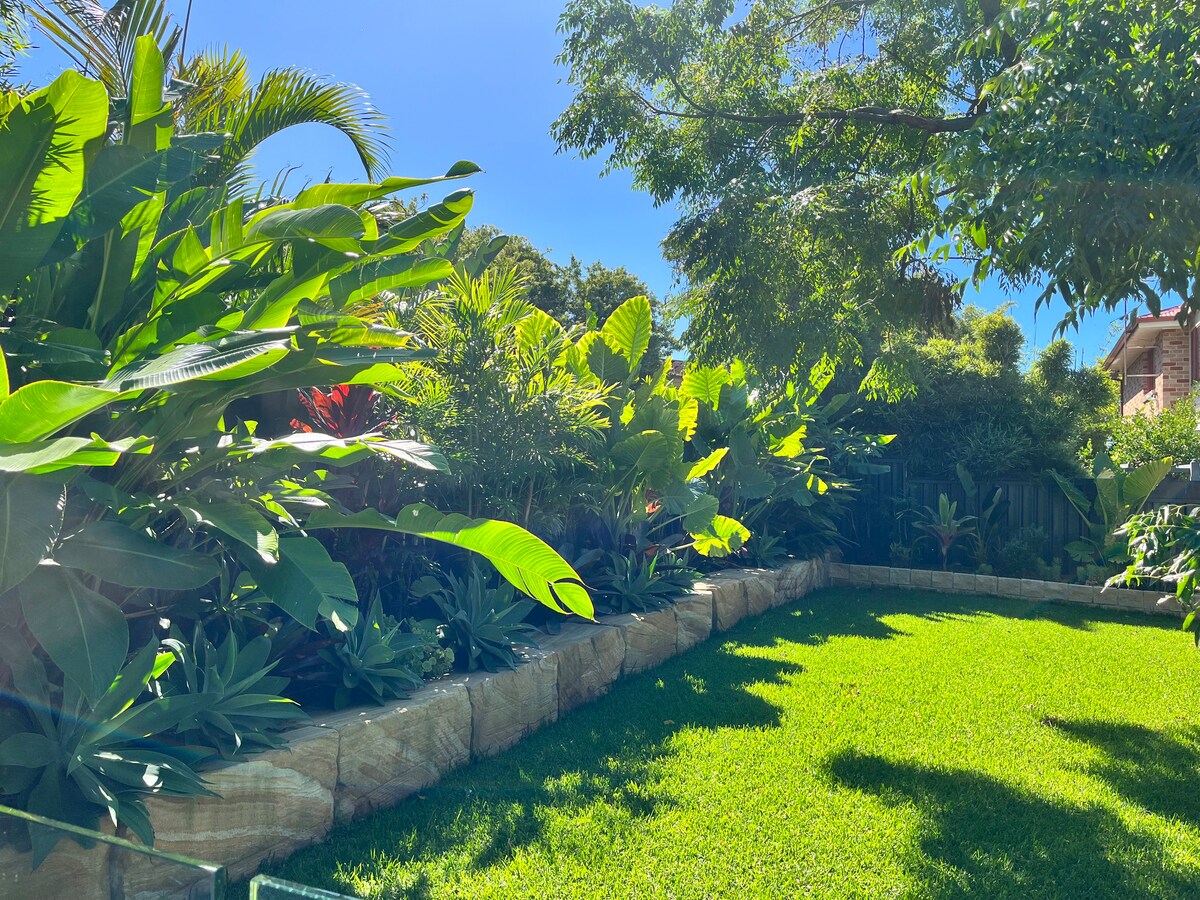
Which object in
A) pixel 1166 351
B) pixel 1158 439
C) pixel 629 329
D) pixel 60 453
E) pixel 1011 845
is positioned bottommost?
pixel 1011 845

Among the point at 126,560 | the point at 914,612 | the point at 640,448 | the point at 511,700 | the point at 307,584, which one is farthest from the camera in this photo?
the point at 914,612

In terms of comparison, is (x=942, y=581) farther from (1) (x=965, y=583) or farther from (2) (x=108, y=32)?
(2) (x=108, y=32)

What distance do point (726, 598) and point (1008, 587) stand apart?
14.9 ft

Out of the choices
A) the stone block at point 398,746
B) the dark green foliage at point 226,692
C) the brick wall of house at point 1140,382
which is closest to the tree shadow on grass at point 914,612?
the stone block at point 398,746

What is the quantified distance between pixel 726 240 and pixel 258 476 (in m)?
5.34

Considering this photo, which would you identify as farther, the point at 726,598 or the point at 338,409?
the point at 726,598

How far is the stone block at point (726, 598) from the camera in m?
7.82

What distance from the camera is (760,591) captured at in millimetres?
8859

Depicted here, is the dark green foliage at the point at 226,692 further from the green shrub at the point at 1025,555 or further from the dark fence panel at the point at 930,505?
the dark fence panel at the point at 930,505

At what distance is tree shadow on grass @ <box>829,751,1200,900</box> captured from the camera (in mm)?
3145

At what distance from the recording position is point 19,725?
2.81 m

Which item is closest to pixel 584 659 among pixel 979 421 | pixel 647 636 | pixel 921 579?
pixel 647 636

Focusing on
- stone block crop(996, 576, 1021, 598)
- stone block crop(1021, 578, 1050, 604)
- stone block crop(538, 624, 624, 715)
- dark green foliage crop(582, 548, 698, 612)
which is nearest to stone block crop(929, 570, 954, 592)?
stone block crop(996, 576, 1021, 598)

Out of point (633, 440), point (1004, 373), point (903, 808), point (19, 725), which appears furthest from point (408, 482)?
point (1004, 373)
